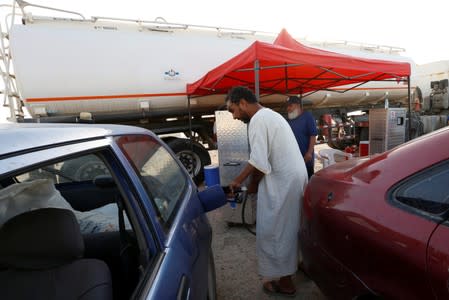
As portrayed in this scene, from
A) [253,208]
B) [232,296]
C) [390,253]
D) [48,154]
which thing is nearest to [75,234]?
[48,154]

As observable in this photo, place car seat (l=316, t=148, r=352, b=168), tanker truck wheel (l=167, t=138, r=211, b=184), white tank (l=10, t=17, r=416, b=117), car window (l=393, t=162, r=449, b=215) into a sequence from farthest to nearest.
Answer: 1. tanker truck wheel (l=167, t=138, r=211, b=184)
2. car seat (l=316, t=148, r=352, b=168)
3. white tank (l=10, t=17, r=416, b=117)
4. car window (l=393, t=162, r=449, b=215)

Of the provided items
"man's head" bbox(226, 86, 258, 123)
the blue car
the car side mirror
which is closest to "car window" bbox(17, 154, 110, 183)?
the blue car

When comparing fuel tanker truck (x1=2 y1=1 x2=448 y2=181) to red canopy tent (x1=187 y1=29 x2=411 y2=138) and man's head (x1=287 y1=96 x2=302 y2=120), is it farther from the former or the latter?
man's head (x1=287 y1=96 x2=302 y2=120)

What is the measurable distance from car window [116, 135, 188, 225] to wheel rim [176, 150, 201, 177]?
3794 millimetres

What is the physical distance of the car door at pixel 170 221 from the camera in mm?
979

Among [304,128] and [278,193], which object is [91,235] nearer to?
[278,193]

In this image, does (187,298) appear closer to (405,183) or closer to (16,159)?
(16,159)

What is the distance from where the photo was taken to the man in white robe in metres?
2.03

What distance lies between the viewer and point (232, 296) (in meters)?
2.27

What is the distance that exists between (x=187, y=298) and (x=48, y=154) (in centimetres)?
71

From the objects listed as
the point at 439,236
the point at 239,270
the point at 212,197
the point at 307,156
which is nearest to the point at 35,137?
the point at 212,197

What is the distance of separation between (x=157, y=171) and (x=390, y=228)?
118 centimetres

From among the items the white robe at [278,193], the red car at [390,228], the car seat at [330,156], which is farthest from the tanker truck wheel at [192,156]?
the red car at [390,228]

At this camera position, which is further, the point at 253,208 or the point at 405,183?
the point at 253,208
